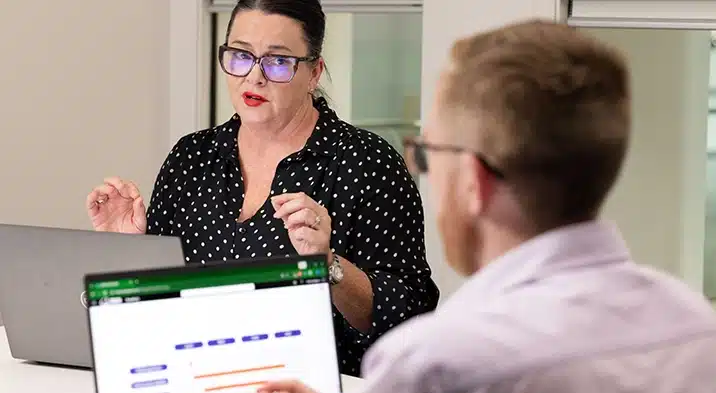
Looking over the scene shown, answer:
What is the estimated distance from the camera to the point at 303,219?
2.06 metres

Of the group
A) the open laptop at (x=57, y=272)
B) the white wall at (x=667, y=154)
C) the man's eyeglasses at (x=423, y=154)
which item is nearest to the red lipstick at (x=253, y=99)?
the open laptop at (x=57, y=272)

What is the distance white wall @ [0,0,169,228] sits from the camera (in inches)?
124

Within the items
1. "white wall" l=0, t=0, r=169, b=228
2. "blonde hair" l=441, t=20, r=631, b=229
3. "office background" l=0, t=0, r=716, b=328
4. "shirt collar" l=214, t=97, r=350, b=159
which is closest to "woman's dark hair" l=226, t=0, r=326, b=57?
"shirt collar" l=214, t=97, r=350, b=159

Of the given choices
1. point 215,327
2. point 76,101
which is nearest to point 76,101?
point 76,101

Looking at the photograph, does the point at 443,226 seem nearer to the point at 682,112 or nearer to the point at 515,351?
the point at 515,351

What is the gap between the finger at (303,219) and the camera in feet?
6.76

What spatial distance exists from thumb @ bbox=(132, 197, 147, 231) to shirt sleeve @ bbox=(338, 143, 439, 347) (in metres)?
0.47

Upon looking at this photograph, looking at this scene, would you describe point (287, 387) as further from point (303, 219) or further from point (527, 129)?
point (527, 129)

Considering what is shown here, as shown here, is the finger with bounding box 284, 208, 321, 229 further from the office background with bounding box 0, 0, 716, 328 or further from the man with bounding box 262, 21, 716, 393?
the office background with bounding box 0, 0, 716, 328

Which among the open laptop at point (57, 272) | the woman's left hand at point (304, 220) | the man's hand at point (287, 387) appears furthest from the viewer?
the woman's left hand at point (304, 220)

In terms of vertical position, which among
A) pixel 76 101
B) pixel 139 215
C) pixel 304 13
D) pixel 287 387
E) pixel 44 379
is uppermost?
pixel 304 13

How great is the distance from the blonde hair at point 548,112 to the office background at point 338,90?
1.85 m

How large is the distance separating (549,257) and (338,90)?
101 inches

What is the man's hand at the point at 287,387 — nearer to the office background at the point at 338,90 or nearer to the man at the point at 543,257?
the man at the point at 543,257
